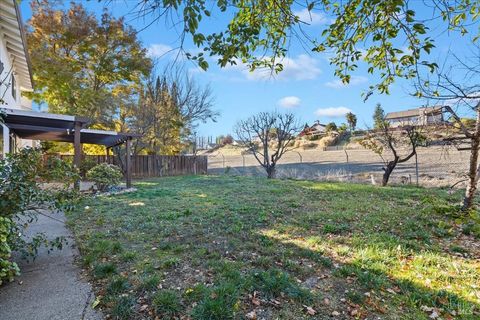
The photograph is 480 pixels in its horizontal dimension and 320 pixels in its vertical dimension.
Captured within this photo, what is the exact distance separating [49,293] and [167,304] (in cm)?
123

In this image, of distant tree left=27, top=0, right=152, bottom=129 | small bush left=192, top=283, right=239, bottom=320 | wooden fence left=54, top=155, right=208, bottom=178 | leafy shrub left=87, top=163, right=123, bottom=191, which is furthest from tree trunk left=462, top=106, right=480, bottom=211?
wooden fence left=54, top=155, right=208, bottom=178

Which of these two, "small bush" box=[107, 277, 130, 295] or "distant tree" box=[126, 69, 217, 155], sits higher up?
"distant tree" box=[126, 69, 217, 155]

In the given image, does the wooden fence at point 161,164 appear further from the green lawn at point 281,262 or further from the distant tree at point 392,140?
the distant tree at point 392,140

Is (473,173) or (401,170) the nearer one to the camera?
(473,173)

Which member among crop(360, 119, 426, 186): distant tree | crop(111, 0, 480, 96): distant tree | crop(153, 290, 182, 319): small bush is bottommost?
crop(153, 290, 182, 319): small bush

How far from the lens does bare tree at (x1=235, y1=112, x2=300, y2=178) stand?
14297 millimetres

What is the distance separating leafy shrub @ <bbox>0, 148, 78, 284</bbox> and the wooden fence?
43.0 feet

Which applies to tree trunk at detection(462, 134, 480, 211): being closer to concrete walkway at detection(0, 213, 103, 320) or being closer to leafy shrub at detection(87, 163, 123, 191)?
concrete walkway at detection(0, 213, 103, 320)

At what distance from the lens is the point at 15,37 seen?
28.0 feet

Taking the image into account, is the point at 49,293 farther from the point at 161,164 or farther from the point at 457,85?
the point at 161,164

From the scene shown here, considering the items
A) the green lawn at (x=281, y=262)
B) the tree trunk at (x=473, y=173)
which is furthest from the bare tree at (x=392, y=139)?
the tree trunk at (x=473, y=173)

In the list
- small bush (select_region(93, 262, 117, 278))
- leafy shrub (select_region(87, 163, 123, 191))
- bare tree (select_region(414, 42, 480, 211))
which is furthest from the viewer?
leafy shrub (select_region(87, 163, 123, 191))

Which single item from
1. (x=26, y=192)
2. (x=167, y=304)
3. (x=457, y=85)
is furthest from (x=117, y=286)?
(x=457, y=85)

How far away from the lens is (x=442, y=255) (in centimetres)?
359
